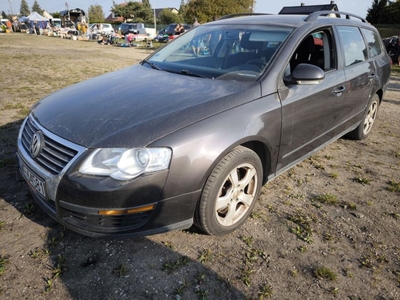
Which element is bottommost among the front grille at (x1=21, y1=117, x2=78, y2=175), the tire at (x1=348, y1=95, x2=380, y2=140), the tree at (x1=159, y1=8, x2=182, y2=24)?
the tire at (x1=348, y1=95, x2=380, y2=140)

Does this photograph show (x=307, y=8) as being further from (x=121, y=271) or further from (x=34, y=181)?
(x=121, y=271)

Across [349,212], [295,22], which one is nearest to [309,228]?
[349,212]

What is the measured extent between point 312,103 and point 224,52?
98 cm

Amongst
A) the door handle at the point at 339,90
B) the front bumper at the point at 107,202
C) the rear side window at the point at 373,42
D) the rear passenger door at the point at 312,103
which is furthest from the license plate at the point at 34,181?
the rear side window at the point at 373,42

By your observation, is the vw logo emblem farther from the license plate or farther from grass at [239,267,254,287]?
grass at [239,267,254,287]

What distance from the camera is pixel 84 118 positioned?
2.12 meters

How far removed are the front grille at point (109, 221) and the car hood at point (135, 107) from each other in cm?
46

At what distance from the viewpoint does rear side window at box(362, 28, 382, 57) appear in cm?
404

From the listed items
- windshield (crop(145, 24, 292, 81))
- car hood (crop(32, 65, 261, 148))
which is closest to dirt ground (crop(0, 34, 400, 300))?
car hood (crop(32, 65, 261, 148))

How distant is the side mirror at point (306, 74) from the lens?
2494 mm

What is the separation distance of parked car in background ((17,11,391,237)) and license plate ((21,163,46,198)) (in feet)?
0.04

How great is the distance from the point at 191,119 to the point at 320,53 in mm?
2097

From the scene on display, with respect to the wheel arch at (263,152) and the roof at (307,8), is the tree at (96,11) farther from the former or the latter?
the wheel arch at (263,152)

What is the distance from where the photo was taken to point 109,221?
194cm
